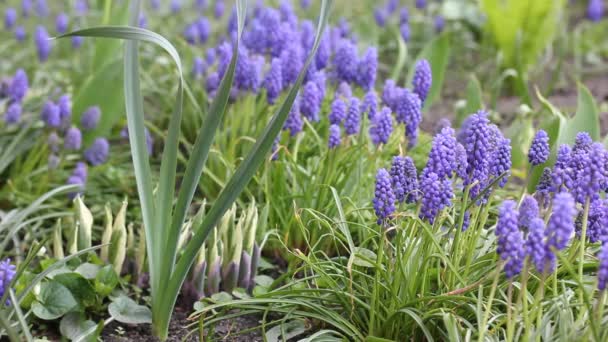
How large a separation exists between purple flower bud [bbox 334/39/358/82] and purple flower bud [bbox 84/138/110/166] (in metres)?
1.28

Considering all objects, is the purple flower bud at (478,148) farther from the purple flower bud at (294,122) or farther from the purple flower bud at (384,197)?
the purple flower bud at (294,122)

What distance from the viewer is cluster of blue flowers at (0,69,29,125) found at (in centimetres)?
432

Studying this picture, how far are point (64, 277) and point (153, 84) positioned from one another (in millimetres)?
2170

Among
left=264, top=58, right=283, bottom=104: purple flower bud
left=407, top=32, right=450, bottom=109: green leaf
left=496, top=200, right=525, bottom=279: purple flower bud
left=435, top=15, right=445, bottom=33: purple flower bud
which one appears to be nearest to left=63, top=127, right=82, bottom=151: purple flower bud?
left=264, top=58, right=283, bottom=104: purple flower bud

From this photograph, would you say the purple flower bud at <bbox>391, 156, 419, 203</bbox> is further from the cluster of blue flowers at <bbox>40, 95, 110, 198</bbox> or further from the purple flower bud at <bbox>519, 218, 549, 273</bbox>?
the cluster of blue flowers at <bbox>40, 95, 110, 198</bbox>

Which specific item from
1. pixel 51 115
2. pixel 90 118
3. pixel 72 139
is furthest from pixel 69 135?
pixel 90 118

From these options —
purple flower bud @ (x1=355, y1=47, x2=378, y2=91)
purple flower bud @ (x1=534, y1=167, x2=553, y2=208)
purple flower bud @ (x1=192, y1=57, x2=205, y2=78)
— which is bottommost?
purple flower bud @ (x1=534, y1=167, x2=553, y2=208)

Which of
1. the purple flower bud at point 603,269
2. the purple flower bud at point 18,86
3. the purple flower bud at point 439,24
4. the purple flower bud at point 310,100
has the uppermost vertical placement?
the purple flower bud at point 439,24

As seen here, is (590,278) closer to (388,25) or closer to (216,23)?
(388,25)

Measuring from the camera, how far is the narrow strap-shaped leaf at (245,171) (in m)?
2.58

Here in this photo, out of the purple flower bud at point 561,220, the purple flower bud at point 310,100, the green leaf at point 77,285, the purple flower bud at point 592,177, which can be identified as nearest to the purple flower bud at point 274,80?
the purple flower bud at point 310,100

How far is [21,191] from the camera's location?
4.18 metres

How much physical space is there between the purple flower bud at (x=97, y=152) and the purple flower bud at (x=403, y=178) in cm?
207

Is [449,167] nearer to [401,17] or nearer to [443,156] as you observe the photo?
A: [443,156]
